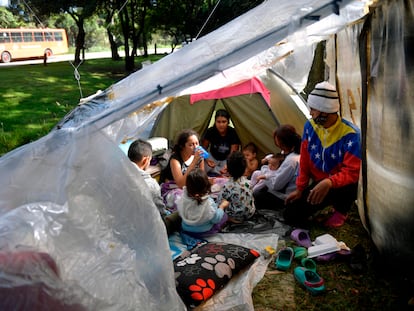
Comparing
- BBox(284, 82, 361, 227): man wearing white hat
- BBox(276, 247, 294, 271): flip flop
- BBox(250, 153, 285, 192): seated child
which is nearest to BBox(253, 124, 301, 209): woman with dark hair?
BBox(250, 153, 285, 192): seated child

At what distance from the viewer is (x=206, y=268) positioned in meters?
2.25

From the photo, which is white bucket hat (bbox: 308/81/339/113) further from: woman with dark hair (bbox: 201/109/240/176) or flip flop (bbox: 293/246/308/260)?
woman with dark hair (bbox: 201/109/240/176)

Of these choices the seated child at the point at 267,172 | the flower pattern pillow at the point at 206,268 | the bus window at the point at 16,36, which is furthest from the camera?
the bus window at the point at 16,36

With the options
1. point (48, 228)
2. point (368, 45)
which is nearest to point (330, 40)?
point (368, 45)

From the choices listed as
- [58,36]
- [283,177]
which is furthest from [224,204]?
[58,36]

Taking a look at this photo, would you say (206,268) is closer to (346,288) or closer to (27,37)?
(346,288)

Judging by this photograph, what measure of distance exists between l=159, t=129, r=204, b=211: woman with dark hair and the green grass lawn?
1.27 metres

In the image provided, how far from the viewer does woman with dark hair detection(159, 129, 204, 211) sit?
352 centimetres

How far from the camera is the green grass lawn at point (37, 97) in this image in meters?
6.19

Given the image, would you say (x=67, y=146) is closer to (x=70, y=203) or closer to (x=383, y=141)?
(x=70, y=203)

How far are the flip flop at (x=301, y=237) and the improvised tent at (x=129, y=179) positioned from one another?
0.77 metres

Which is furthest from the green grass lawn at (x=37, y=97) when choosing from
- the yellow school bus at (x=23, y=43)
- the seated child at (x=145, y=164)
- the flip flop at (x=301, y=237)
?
the yellow school bus at (x=23, y=43)

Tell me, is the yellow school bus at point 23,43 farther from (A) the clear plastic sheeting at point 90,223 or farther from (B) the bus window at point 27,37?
(A) the clear plastic sheeting at point 90,223

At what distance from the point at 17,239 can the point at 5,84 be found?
10.7 m
